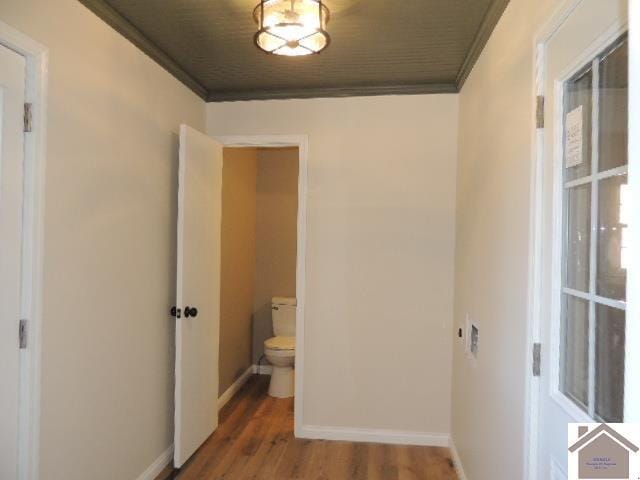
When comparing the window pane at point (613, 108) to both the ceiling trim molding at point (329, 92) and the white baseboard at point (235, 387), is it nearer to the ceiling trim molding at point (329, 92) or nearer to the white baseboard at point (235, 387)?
the ceiling trim molding at point (329, 92)

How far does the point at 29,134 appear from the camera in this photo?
5.19 ft

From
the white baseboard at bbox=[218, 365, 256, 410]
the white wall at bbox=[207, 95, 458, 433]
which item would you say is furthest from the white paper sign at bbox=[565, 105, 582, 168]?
the white baseboard at bbox=[218, 365, 256, 410]

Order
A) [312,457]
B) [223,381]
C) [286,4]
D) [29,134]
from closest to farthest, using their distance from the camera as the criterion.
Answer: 1. [29,134]
2. [286,4]
3. [312,457]
4. [223,381]

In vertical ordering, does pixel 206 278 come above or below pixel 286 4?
below

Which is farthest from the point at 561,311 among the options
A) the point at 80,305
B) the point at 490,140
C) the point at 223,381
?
the point at 223,381

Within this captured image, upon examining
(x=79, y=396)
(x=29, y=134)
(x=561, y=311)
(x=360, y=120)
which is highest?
(x=360, y=120)

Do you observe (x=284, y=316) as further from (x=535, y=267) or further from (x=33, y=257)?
(x=535, y=267)

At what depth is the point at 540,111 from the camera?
142 cm

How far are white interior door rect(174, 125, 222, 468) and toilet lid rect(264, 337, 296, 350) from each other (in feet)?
2.58

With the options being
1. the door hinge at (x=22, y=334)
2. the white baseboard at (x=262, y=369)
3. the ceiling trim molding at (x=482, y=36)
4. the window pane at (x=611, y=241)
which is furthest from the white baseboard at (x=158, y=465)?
the ceiling trim molding at (x=482, y=36)

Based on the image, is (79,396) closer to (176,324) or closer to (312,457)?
(176,324)

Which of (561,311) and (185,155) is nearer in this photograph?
(561,311)

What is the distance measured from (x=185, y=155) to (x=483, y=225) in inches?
68.8

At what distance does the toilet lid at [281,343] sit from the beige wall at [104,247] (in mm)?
1216
